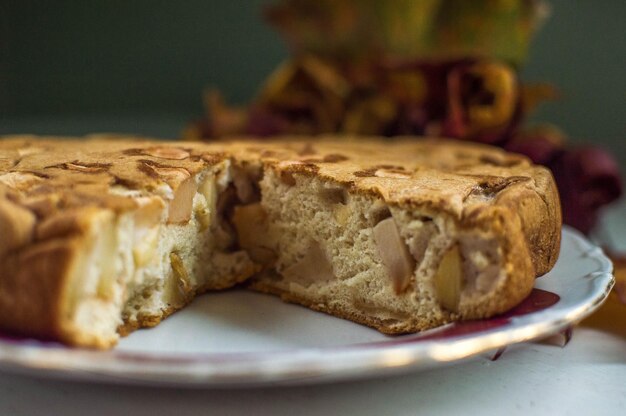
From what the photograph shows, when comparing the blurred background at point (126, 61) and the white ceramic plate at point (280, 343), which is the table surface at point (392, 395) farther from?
the blurred background at point (126, 61)

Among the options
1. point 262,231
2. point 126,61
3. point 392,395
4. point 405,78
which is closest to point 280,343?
point 392,395

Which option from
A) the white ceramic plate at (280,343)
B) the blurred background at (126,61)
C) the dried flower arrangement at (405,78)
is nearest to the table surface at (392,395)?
the white ceramic plate at (280,343)

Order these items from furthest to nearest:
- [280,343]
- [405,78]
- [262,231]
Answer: [405,78] → [262,231] → [280,343]

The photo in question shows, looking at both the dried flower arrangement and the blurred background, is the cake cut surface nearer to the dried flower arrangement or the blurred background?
the dried flower arrangement

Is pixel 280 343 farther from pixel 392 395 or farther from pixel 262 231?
pixel 262 231

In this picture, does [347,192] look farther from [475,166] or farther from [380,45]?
[380,45]

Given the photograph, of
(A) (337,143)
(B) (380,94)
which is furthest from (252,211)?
(B) (380,94)
